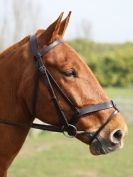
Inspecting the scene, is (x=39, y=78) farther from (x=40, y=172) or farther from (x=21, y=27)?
(x=21, y=27)

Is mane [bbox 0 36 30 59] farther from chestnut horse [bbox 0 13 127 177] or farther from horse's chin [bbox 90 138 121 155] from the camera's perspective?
horse's chin [bbox 90 138 121 155]

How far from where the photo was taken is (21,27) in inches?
1839

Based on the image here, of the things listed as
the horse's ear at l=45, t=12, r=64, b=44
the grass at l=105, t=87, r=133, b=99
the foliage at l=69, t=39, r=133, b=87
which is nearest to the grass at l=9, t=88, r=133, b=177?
the horse's ear at l=45, t=12, r=64, b=44

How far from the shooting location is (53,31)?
3.73m

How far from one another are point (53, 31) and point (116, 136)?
952 millimetres

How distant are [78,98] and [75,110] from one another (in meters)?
0.09

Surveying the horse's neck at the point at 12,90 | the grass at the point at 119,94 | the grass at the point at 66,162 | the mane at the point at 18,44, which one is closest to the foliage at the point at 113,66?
the grass at the point at 119,94

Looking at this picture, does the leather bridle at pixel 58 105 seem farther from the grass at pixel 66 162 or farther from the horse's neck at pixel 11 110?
the grass at pixel 66 162

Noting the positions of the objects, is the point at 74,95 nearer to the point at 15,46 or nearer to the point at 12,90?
the point at 12,90

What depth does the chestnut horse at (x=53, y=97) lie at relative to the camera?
3.59 meters

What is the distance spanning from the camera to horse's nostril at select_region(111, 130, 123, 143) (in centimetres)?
351

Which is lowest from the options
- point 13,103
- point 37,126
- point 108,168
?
point 108,168

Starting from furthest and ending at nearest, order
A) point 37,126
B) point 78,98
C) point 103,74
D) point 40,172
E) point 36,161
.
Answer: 1. point 103,74
2. point 36,161
3. point 40,172
4. point 37,126
5. point 78,98

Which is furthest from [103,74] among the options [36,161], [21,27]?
[36,161]
